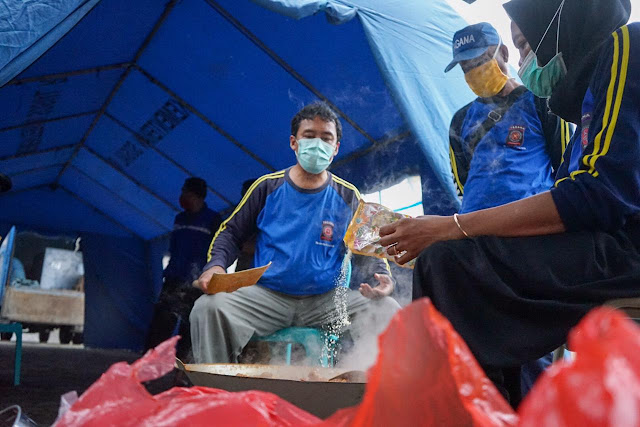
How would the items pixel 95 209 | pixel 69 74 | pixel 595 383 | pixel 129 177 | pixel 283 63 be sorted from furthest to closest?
pixel 95 209, pixel 129 177, pixel 69 74, pixel 283 63, pixel 595 383

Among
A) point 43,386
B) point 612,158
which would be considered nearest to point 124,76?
point 43,386

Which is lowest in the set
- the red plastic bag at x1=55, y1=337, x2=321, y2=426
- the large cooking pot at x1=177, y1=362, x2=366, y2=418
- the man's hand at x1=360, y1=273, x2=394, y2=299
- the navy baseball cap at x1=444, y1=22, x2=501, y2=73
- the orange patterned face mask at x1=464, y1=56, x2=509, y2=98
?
the large cooking pot at x1=177, y1=362, x2=366, y2=418

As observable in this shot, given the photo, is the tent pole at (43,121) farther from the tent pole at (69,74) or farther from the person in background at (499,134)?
the person in background at (499,134)

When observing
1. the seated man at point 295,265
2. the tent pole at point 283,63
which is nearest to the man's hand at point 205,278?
the seated man at point 295,265

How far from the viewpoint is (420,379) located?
1.90 feet

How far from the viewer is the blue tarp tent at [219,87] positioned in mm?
3037

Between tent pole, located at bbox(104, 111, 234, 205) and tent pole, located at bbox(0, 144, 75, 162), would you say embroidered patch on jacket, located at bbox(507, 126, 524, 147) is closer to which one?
tent pole, located at bbox(104, 111, 234, 205)

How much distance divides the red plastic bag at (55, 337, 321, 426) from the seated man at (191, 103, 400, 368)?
1.30 metres

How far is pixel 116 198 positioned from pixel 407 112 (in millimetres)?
6103

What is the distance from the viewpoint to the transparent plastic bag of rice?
4.46 ft

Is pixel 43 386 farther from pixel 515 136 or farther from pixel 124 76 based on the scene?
pixel 515 136

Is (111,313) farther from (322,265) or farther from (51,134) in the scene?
(322,265)

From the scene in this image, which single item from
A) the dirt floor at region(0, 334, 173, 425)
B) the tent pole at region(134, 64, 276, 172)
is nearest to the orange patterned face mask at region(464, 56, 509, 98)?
the dirt floor at region(0, 334, 173, 425)

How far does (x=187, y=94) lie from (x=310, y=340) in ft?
10.1
